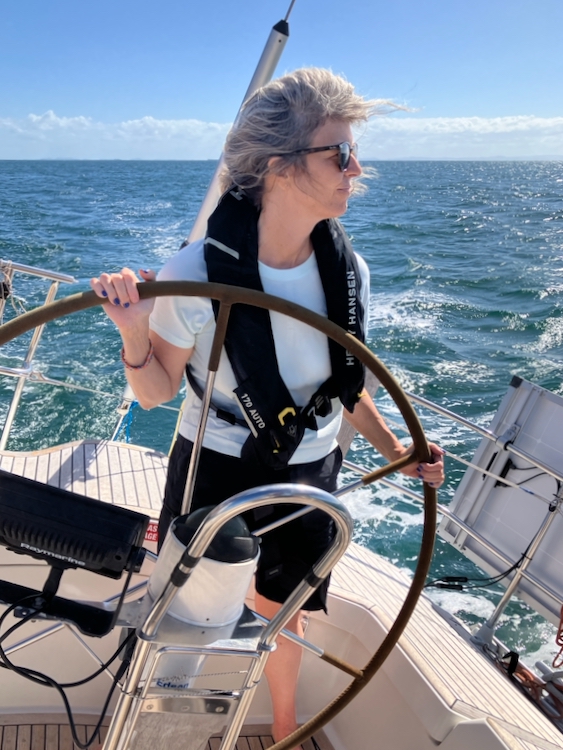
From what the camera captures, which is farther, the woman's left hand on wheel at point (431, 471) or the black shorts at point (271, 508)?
the black shorts at point (271, 508)

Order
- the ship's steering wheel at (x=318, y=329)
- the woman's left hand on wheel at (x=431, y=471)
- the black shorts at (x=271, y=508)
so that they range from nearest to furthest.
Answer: the ship's steering wheel at (x=318, y=329), the woman's left hand on wheel at (x=431, y=471), the black shorts at (x=271, y=508)

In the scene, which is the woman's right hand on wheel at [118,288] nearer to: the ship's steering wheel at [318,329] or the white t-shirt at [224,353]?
the ship's steering wheel at [318,329]

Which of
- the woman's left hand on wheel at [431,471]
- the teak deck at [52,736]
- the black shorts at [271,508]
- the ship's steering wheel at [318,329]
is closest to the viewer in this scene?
the ship's steering wheel at [318,329]

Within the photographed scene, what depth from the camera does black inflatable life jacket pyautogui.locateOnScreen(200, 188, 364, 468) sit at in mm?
1057

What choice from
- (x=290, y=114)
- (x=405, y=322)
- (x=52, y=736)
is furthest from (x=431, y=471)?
(x=405, y=322)

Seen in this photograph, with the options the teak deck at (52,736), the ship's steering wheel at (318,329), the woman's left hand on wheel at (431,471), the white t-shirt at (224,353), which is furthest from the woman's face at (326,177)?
the teak deck at (52,736)

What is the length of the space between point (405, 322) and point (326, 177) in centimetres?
781

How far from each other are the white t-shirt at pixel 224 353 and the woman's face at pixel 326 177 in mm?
125

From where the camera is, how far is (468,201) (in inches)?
1003

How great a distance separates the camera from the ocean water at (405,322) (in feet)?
14.5

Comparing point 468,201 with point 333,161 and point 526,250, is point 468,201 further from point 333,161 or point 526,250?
point 333,161

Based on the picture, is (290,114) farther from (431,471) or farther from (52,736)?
(52,736)

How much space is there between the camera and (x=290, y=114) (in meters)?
1.05

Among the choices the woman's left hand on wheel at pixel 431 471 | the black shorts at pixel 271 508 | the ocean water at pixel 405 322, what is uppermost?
the woman's left hand on wheel at pixel 431 471
